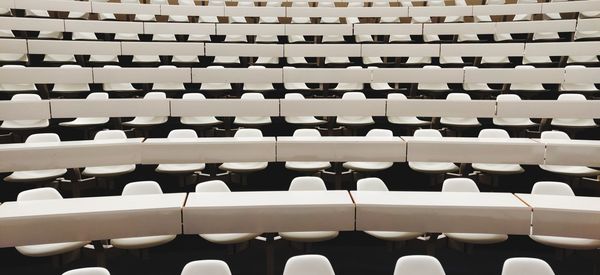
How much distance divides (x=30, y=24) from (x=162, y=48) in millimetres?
1737

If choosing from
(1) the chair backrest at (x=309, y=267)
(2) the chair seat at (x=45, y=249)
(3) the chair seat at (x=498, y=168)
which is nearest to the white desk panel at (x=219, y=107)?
(3) the chair seat at (x=498, y=168)

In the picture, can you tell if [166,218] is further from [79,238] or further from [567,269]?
[567,269]

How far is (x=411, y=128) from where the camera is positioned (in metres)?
4.82

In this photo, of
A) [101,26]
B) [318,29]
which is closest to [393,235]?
[318,29]

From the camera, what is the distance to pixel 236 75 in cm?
527

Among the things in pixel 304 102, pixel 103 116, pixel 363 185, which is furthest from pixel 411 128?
pixel 103 116

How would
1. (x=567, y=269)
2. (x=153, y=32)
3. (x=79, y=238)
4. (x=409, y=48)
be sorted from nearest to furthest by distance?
(x=79, y=238), (x=567, y=269), (x=409, y=48), (x=153, y=32)

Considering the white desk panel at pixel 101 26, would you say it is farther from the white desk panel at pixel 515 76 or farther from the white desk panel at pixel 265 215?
the white desk panel at pixel 265 215

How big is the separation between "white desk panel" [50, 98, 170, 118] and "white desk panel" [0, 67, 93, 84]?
0.91m

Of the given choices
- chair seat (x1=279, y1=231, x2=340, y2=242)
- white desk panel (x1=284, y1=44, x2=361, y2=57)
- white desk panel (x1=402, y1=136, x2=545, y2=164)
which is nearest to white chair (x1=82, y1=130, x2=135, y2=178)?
chair seat (x1=279, y1=231, x2=340, y2=242)

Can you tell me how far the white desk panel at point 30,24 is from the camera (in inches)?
237

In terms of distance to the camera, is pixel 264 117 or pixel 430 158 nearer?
pixel 430 158

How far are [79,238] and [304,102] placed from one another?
2.52 m

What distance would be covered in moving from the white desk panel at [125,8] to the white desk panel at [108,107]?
3.15 m
